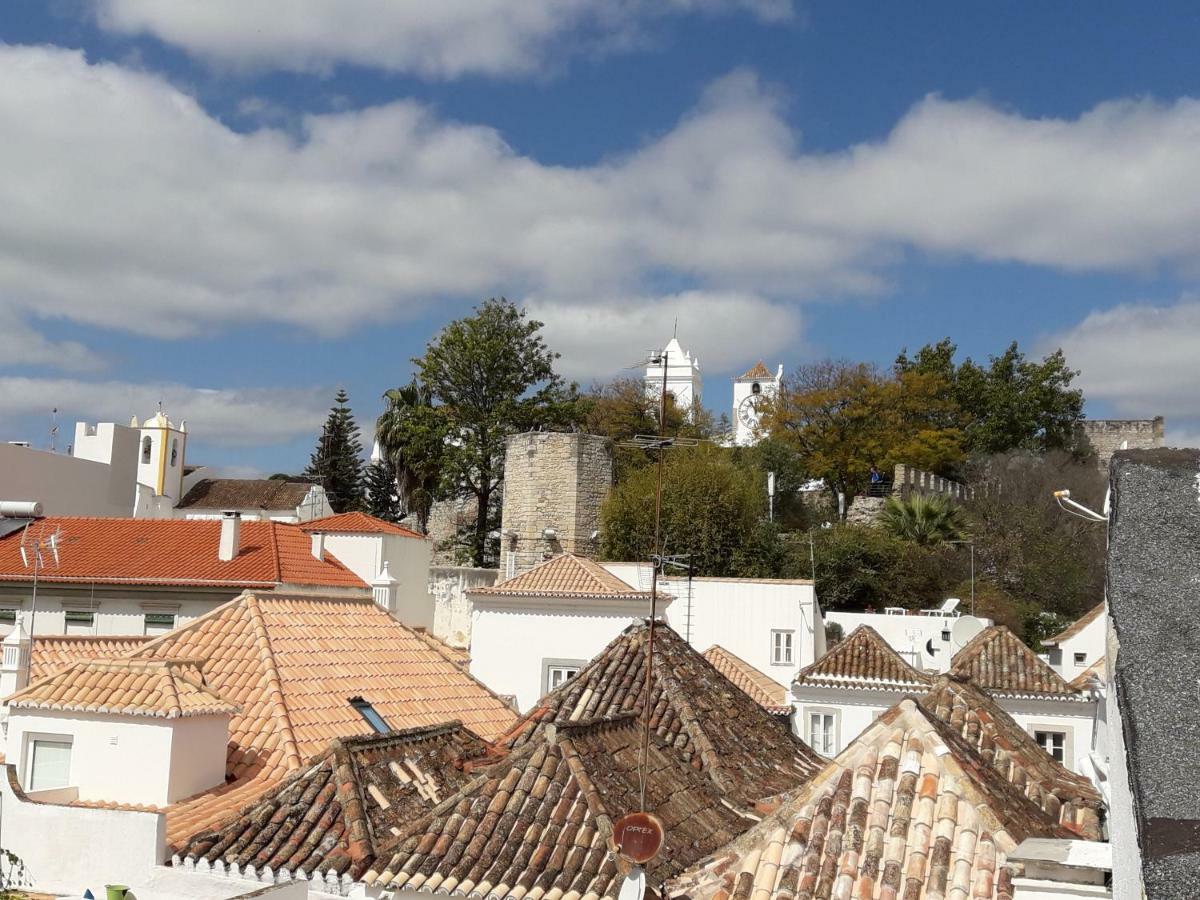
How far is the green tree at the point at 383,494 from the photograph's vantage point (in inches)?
1863

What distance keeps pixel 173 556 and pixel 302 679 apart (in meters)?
12.1

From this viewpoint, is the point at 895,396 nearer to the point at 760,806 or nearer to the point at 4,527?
the point at 4,527

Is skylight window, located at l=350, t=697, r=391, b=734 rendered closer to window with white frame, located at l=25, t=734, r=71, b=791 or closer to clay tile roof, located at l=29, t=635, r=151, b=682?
clay tile roof, located at l=29, t=635, r=151, b=682

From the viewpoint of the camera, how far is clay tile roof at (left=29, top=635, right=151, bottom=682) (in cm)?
1408

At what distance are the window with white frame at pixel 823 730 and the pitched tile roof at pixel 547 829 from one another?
35.6 ft

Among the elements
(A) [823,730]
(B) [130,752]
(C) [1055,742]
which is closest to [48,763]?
(B) [130,752]

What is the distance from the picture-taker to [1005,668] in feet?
60.6

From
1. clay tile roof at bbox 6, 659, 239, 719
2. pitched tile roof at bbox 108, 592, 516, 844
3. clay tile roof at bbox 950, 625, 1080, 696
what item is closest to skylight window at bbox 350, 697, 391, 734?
pitched tile roof at bbox 108, 592, 516, 844

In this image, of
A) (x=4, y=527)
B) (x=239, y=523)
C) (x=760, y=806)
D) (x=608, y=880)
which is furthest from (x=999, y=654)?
(x=4, y=527)

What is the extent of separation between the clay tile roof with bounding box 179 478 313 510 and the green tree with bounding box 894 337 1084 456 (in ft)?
84.9

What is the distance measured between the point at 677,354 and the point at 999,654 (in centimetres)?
5108

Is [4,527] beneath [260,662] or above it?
above

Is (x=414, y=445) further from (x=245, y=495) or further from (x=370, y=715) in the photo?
(x=370, y=715)

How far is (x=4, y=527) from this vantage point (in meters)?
26.9
